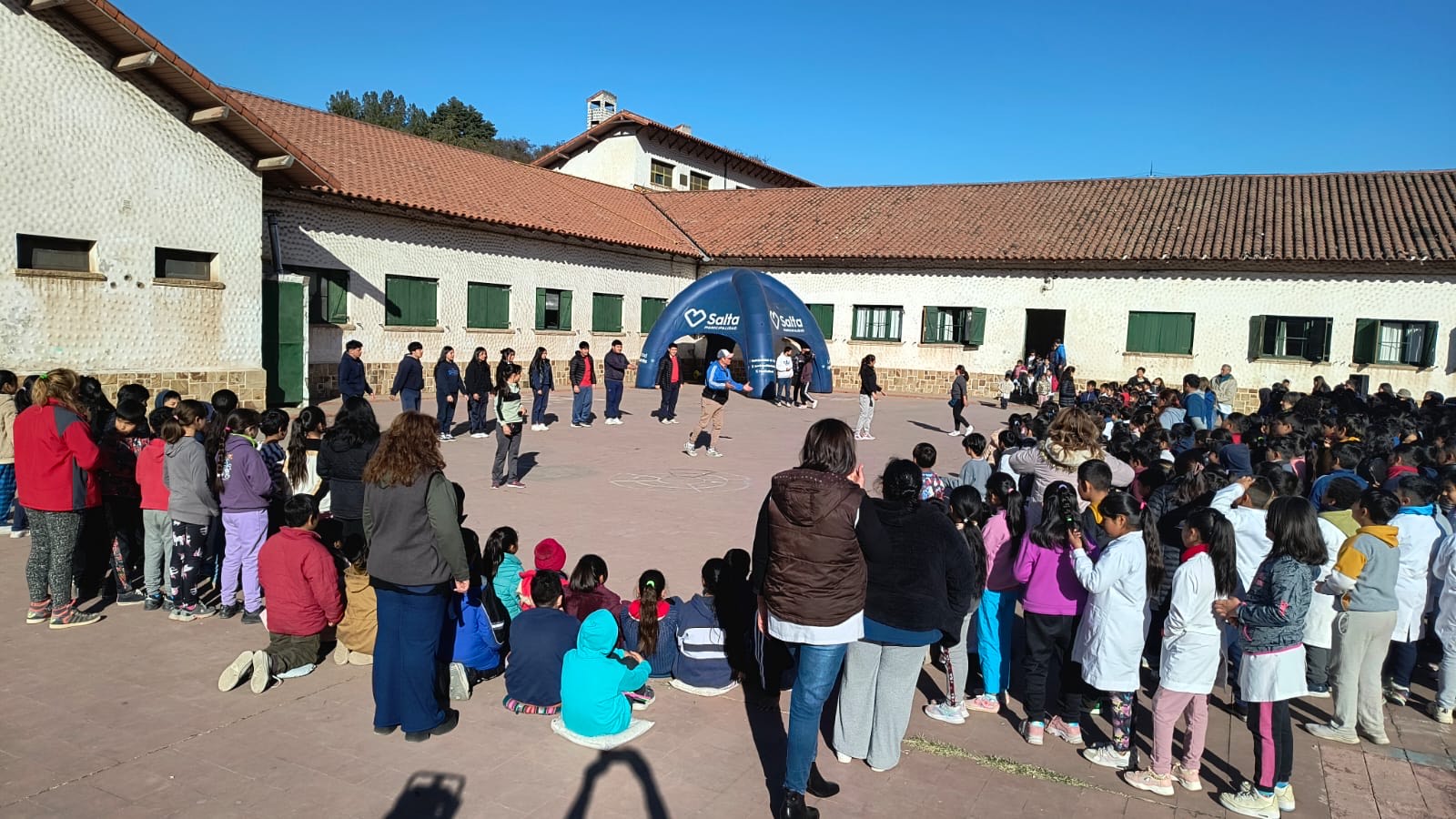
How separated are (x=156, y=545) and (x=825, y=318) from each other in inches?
953

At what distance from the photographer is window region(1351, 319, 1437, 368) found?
73.5 ft

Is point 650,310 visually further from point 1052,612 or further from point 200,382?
point 1052,612

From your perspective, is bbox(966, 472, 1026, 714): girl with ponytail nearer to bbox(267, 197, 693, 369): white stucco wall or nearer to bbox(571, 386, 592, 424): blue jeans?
bbox(571, 386, 592, 424): blue jeans

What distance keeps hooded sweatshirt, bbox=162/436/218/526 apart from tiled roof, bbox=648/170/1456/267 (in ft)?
77.8

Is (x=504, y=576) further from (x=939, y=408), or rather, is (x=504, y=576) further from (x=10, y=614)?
(x=939, y=408)

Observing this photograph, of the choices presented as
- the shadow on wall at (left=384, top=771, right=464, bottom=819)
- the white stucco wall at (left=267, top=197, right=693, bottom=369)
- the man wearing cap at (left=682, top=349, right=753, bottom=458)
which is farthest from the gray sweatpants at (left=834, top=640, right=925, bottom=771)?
the white stucco wall at (left=267, top=197, right=693, bottom=369)

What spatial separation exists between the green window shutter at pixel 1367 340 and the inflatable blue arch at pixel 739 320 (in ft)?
44.1

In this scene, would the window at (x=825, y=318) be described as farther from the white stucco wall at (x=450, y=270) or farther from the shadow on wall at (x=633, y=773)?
the shadow on wall at (x=633, y=773)

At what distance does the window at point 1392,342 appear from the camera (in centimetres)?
2239

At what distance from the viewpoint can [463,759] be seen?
462 cm

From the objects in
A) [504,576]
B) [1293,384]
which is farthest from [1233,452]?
[1293,384]

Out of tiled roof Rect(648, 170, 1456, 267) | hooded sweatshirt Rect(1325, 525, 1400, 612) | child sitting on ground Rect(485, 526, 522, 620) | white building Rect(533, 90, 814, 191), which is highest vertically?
white building Rect(533, 90, 814, 191)

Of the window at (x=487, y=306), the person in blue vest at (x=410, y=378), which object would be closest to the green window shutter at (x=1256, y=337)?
the window at (x=487, y=306)

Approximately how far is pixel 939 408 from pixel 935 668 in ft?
60.1
